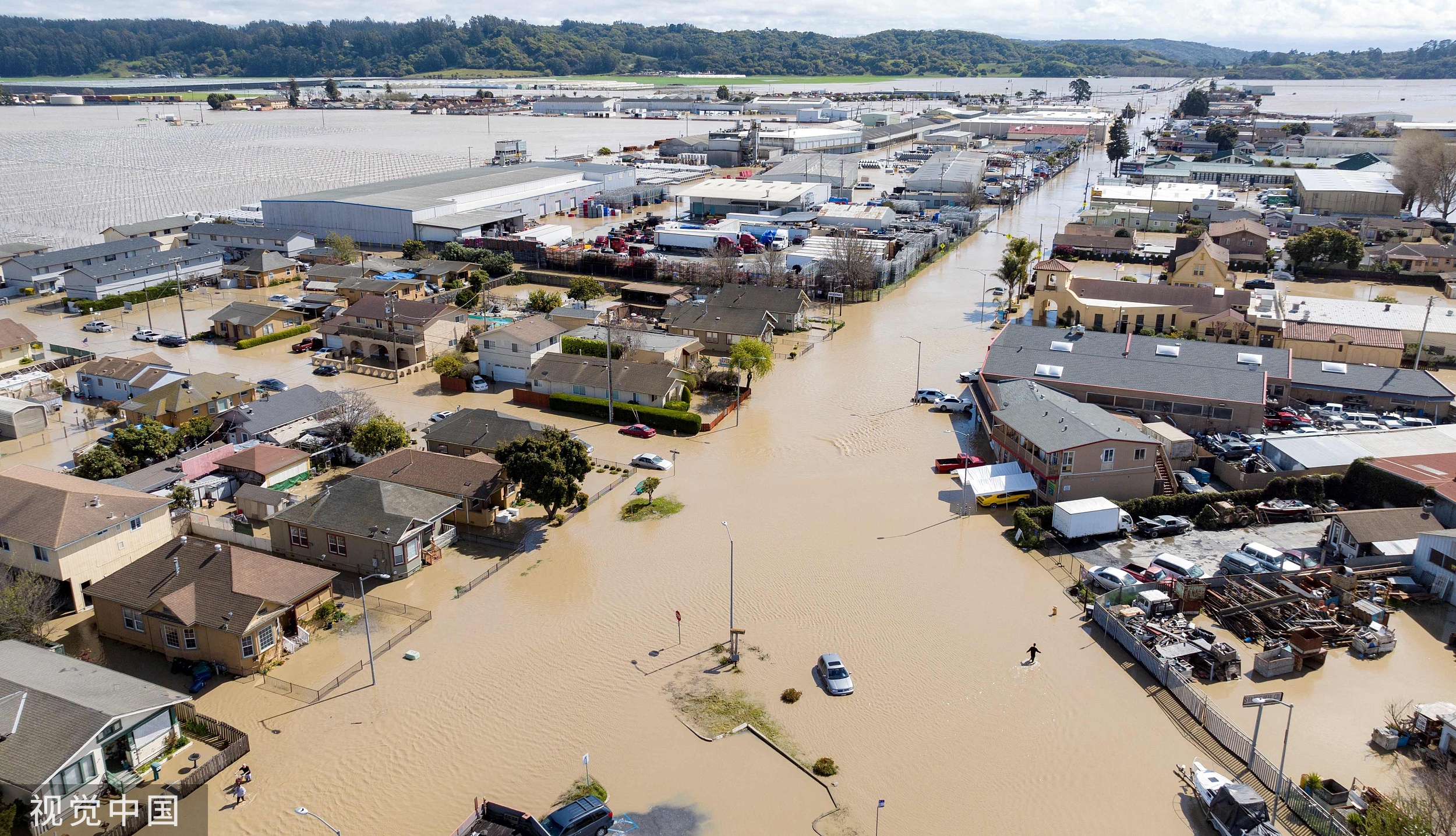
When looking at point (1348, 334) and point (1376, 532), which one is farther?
point (1348, 334)

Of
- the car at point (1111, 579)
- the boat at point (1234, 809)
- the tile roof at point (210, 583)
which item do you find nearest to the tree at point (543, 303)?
the tile roof at point (210, 583)

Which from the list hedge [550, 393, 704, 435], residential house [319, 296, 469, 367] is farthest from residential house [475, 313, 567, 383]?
residential house [319, 296, 469, 367]

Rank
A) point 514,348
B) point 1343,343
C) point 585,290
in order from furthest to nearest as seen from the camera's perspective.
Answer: point 585,290
point 1343,343
point 514,348

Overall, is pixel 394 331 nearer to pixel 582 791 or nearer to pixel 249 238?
pixel 249 238

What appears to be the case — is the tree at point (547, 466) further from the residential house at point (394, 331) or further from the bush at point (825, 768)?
the residential house at point (394, 331)

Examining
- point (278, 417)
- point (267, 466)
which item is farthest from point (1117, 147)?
point (267, 466)

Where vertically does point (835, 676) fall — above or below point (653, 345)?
below

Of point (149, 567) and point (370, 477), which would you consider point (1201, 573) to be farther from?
point (149, 567)
